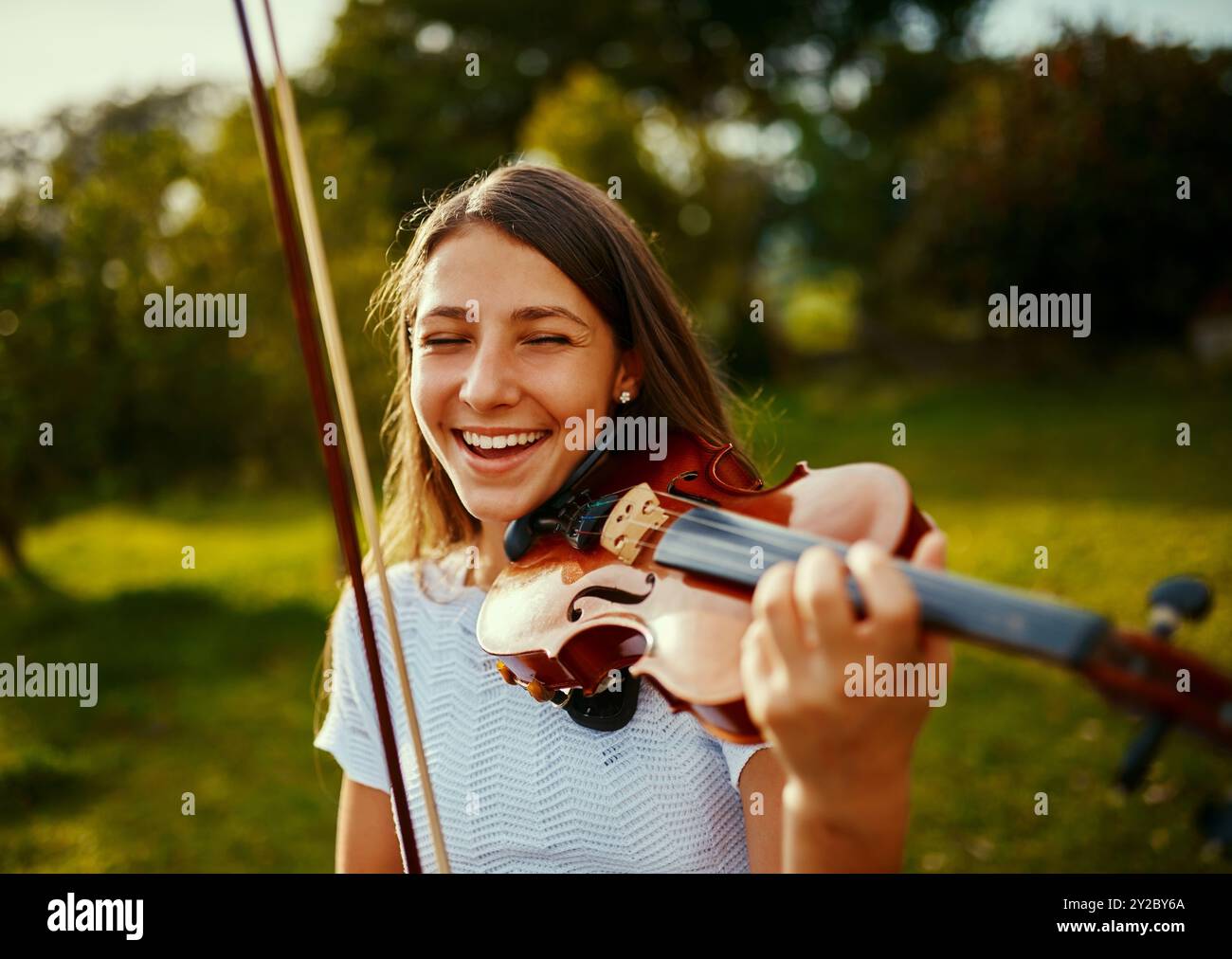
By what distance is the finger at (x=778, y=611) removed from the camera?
3.53 feet

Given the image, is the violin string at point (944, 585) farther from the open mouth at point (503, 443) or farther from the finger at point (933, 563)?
the open mouth at point (503, 443)

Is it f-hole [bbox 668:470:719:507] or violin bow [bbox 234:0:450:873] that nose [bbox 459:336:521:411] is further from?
f-hole [bbox 668:470:719:507]

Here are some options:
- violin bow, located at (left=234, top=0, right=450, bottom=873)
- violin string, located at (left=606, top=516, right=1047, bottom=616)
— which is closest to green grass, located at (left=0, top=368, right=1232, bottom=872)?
violin string, located at (left=606, top=516, right=1047, bottom=616)

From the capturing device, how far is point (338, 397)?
59.2 inches

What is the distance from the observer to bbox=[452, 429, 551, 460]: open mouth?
161 centimetres

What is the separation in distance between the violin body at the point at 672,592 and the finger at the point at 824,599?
0.19 m

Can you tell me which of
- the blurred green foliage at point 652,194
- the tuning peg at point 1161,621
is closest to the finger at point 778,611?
the tuning peg at point 1161,621

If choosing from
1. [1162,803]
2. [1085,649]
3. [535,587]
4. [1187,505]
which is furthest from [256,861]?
[1187,505]

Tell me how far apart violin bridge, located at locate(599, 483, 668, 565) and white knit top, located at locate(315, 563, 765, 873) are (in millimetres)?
212

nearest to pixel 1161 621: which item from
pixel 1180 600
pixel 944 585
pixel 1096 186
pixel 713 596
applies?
pixel 1180 600

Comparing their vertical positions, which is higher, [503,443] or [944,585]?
[503,443]

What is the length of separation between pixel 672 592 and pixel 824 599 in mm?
427

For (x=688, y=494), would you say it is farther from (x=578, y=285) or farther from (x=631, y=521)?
(x=578, y=285)
